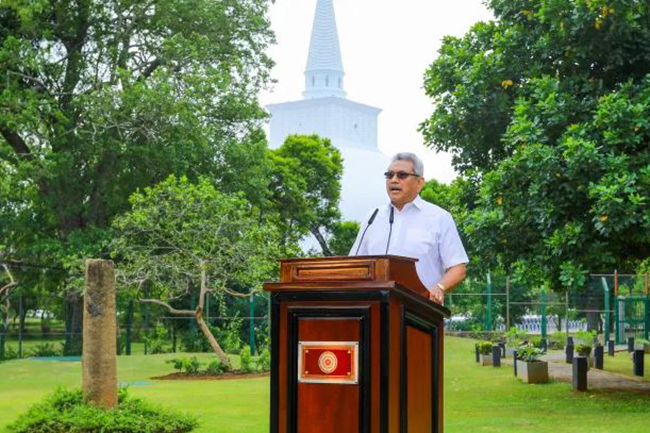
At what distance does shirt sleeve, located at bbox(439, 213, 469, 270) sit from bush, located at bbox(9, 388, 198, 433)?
19.6ft

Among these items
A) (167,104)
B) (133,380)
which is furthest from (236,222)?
(167,104)

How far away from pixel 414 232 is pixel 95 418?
6165mm

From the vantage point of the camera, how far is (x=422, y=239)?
5199 millimetres

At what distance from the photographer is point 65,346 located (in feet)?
96.7

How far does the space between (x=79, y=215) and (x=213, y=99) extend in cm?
543

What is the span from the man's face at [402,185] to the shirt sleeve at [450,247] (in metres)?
0.23

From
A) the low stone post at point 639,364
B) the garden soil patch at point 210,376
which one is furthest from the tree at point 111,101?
the low stone post at point 639,364

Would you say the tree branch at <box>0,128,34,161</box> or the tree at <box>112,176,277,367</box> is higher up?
the tree branch at <box>0,128,34,161</box>

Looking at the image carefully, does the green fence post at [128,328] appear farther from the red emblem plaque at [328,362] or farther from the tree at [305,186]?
the red emblem plaque at [328,362]

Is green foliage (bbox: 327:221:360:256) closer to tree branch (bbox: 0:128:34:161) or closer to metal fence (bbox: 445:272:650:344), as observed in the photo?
metal fence (bbox: 445:272:650:344)

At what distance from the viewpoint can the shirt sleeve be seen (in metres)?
5.21

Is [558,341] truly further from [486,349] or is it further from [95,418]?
[95,418]

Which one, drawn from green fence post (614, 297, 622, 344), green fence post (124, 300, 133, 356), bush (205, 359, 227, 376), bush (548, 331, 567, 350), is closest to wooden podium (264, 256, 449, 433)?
bush (205, 359, 227, 376)

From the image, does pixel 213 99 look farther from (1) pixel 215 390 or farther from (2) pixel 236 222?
(1) pixel 215 390
